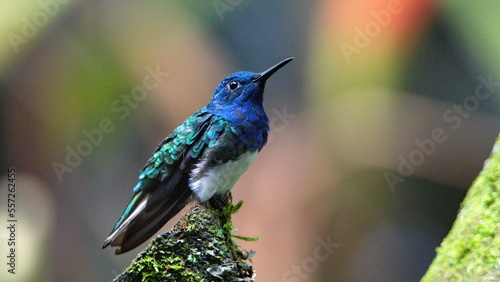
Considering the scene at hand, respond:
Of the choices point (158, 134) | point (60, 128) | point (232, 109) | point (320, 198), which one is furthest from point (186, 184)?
point (60, 128)

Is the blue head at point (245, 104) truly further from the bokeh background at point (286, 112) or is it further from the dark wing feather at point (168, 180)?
the bokeh background at point (286, 112)

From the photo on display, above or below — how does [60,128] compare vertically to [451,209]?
above

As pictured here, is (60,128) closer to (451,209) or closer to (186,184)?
(186,184)

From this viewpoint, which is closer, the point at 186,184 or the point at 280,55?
the point at 186,184

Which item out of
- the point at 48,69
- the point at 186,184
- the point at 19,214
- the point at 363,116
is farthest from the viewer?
the point at 48,69

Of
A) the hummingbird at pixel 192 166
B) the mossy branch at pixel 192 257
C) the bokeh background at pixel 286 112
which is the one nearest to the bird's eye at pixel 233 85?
the hummingbird at pixel 192 166

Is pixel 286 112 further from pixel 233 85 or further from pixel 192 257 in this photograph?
pixel 192 257
